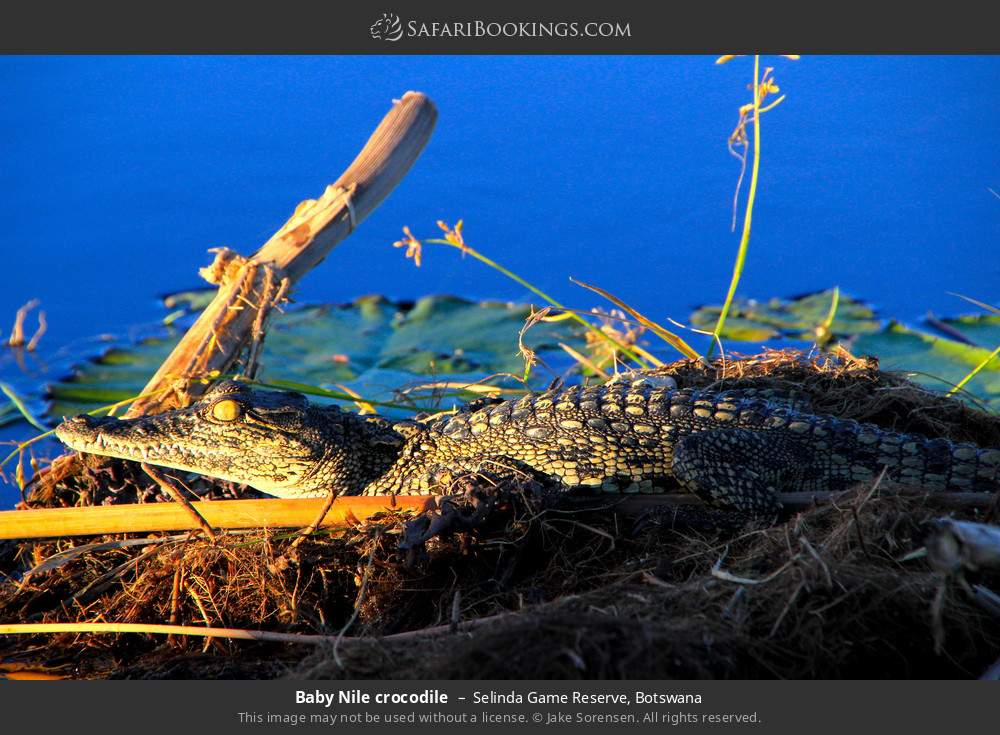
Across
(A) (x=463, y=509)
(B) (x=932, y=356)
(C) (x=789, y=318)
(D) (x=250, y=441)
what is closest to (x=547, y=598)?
(A) (x=463, y=509)

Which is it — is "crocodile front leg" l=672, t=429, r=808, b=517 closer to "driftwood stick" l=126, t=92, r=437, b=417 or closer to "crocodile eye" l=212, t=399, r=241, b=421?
"crocodile eye" l=212, t=399, r=241, b=421

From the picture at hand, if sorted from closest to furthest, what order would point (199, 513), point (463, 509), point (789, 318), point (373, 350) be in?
point (463, 509) < point (199, 513) < point (373, 350) < point (789, 318)

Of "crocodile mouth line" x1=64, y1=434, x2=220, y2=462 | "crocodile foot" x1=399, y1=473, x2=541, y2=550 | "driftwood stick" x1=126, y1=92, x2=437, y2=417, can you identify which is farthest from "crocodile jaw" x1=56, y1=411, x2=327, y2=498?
"crocodile foot" x1=399, y1=473, x2=541, y2=550

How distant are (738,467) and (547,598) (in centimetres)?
87

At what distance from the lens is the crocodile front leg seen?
3.16 m

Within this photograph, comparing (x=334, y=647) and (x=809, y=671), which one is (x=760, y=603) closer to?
(x=809, y=671)

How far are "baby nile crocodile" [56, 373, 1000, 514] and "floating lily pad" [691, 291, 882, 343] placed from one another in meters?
2.09

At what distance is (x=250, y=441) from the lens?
143 inches

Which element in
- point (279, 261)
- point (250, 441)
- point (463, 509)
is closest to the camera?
point (463, 509)

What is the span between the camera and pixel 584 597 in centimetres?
260

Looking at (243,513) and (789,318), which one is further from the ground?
(789,318)

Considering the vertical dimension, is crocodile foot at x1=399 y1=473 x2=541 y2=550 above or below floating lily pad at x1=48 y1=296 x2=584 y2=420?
below

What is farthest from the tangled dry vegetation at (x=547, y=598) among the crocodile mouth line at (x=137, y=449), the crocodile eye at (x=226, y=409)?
the crocodile eye at (x=226, y=409)

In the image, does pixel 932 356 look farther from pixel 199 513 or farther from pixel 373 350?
pixel 199 513
